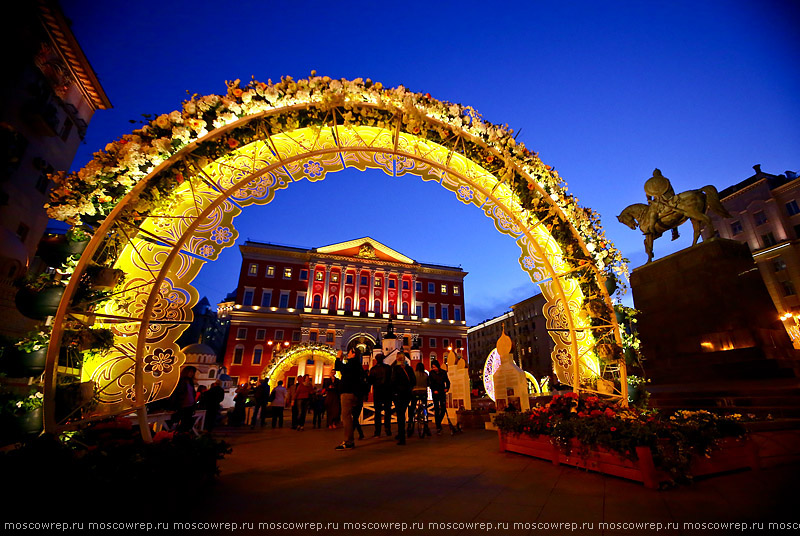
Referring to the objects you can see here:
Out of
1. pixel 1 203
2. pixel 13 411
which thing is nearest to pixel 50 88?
pixel 1 203

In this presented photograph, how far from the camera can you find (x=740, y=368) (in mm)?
7516

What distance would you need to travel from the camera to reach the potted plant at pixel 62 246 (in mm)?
3865

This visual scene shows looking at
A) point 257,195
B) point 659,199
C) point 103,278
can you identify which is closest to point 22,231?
point 103,278

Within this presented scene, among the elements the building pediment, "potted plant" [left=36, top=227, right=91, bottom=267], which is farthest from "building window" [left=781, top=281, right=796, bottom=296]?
"potted plant" [left=36, top=227, right=91, bottom=267]

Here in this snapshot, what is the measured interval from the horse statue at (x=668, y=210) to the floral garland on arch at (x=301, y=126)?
20.5ft

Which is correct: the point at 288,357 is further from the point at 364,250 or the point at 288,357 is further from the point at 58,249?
the point at 364,250

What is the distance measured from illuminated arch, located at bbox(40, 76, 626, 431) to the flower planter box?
1.48 m

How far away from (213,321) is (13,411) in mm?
69730

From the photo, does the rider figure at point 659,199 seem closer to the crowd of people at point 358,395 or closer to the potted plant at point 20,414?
the crowd of people at point 358,395

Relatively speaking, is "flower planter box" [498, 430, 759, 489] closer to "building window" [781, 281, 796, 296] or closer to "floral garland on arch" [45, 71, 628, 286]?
"floral garland on arch" [45, 71, 628, 286]

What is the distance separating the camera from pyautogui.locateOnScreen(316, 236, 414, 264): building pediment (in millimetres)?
43125

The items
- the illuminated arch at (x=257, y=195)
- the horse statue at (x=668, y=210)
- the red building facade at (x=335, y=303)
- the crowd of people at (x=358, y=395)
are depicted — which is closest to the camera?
the illuminated arch at (x=257, y=195)

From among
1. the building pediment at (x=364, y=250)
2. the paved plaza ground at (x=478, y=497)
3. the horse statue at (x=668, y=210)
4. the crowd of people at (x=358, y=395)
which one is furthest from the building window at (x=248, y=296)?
the horse statue at (x=668, y=210)

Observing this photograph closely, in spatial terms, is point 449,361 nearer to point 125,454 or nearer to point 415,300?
point 125,454
